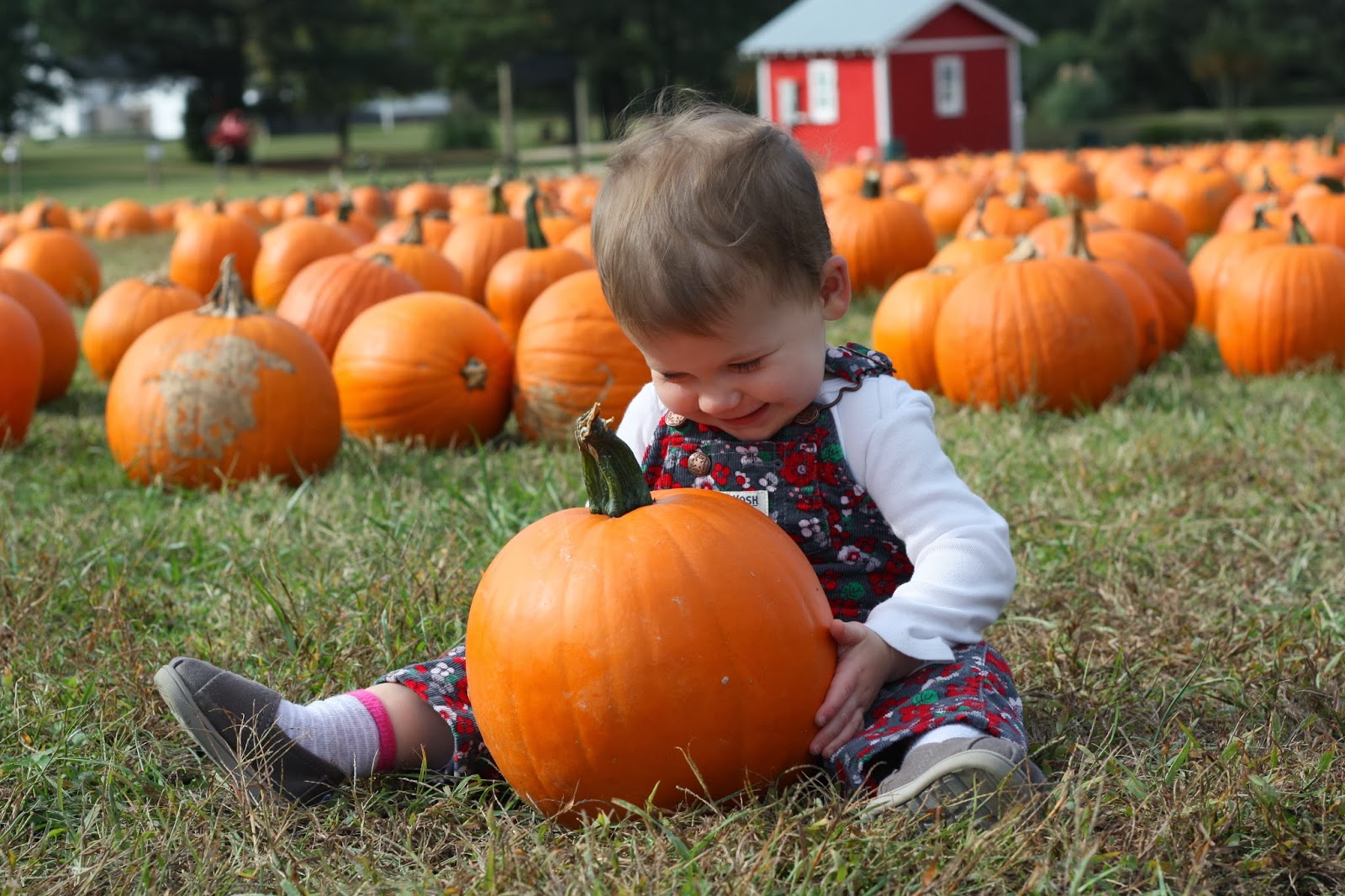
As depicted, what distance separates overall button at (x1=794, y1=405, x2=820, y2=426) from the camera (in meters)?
2.51

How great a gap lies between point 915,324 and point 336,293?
7.69ft

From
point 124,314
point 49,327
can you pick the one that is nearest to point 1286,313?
point 124,314

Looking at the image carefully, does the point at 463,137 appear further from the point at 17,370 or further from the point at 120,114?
the point at 120,114

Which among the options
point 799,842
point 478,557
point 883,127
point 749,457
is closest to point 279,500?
point 478,557

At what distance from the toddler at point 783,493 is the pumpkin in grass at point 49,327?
4207 millimetres

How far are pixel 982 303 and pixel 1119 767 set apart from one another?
3.11m

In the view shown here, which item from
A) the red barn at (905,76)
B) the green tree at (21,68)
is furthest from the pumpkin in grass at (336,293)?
the green tree at (21,68)

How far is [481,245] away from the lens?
7961 mm

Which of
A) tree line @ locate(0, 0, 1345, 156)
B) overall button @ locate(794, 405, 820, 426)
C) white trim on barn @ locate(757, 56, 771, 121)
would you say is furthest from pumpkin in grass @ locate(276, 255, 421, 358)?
tree line @ locate(0, 0, 1345, 156)

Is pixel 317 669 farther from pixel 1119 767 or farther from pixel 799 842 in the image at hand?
pixel 1119 767

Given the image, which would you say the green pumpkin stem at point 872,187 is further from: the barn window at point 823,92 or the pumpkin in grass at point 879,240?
the barn window at point 823,92

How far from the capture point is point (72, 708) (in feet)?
8.72

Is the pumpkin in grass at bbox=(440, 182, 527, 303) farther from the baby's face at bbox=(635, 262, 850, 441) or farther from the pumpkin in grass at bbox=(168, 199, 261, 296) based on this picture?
the baby's face at bbox=(635, 262, 850, 441)

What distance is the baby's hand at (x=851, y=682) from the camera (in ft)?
7.39
